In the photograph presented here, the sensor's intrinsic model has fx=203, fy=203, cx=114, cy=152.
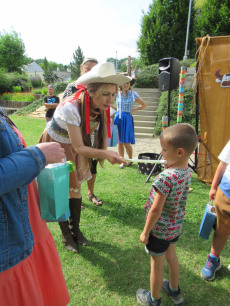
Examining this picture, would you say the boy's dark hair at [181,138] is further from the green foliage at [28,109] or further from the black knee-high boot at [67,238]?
the green foliage at [28,109]

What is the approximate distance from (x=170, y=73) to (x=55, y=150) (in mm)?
3685

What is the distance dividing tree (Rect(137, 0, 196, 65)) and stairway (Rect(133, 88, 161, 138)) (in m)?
8.52

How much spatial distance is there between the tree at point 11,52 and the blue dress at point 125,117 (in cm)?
3890

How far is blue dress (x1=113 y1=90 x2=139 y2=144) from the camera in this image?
5000 millimetres

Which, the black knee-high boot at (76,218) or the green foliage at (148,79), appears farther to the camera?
the green foliage at (148,79)

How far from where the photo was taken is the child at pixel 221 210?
1.79m

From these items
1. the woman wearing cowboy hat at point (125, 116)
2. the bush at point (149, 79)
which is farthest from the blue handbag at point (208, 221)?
the bush at point (149, 79)

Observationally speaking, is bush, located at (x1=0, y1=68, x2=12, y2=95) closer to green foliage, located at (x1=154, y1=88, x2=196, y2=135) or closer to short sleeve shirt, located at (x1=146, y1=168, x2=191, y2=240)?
green foliage, located at (x1=154, y1=88, x2=196, y2=135)

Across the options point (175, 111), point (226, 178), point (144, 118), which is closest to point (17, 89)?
point (144, 118)

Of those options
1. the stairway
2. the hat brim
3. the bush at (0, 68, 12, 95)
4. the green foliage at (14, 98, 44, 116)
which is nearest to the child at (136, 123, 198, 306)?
the hat brim

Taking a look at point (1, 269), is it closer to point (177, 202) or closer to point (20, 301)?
point (20, 301)

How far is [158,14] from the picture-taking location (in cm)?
1802

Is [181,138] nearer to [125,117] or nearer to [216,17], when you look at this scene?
[125,117]

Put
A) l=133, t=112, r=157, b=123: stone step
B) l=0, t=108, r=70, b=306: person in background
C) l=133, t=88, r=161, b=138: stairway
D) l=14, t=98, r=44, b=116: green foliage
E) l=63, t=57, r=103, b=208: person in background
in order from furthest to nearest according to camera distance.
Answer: l=14, t=98, r=44, b=116: green foliage → l=133, t=112, r=157, b=123: stone step → l=133, t=88, r=161, b=138: stairway → l=63, t=57, r=103, b=208: person in background → l=0, t=108, r=70, b=306: person in background
